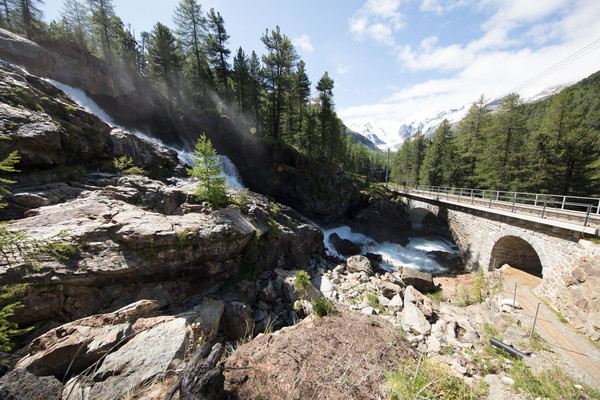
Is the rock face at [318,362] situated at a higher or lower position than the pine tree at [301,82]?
lower

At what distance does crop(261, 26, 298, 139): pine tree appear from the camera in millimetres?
25734

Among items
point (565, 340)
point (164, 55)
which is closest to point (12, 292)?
point (565, 340)

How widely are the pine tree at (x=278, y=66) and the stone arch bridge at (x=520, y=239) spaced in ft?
81.0

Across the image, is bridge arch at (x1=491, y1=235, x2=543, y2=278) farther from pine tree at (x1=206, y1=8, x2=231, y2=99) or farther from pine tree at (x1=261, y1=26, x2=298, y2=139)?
pine tree at (x1=206, y1=8, x2=231, y2=99)

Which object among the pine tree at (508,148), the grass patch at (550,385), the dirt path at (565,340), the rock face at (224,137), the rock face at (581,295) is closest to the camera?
the grass patch at (550,385)

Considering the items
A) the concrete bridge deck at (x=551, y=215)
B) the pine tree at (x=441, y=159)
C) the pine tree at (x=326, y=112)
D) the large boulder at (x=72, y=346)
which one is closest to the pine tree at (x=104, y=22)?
the pine tree at (x=326, y=112)

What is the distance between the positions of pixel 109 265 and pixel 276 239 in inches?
315

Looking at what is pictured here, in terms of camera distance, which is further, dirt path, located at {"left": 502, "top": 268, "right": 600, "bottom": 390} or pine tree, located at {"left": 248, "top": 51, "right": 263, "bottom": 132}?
pine tree, located at {"left": 248, "top": 51, "right": 263, "bottom": 132}

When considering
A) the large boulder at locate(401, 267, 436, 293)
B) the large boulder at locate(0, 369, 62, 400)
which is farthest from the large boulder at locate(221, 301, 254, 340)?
the large boulder at locate(401, 267, 436, 293)

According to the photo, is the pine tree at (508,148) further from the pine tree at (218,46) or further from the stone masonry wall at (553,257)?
the pine tree at (218,46)

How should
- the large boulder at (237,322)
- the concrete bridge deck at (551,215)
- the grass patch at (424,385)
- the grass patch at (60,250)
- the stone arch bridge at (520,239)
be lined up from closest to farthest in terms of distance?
the grass patch at (424,385) → the grass patch at (60,250) → the large boulder at (237,322) → the concrete bridge deck at (551,215) → the stone arch bridge at (520,239)

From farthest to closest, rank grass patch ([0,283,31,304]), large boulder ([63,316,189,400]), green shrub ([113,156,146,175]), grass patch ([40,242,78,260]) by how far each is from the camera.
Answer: green shrub ([113,156,146,175])
grass patch ([40,242,78,260])
grass patch ([0,283,31,304])
large boulder ([63,316,189,400])

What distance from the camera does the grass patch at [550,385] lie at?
4.27 meters

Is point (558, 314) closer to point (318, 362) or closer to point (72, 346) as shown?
point (318, 362)
